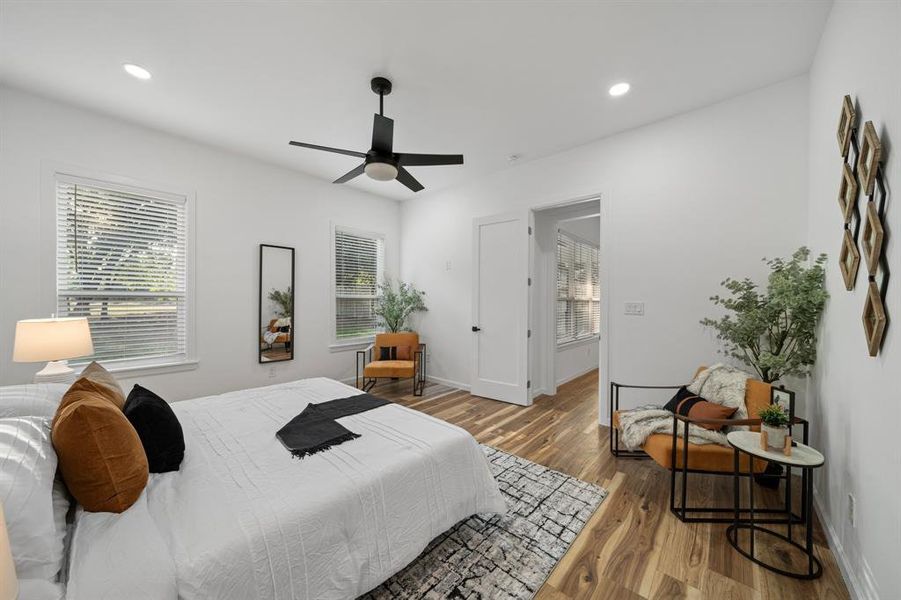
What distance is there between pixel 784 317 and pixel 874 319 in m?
1.14

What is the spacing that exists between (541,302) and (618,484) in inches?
96.1

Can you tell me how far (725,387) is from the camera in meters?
2.37

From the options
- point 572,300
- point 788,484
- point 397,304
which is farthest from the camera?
point 572,300

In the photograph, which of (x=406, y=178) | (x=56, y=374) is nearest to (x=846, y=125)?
(x=406, y=178)

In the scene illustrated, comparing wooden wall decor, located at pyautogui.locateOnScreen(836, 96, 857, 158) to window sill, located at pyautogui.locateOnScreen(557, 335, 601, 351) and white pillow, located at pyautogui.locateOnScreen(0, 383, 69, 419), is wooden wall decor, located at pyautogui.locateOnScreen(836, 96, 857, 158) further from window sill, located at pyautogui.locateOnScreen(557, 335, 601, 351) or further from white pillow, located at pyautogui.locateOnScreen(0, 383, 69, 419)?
white pillow, located at pyautogui.locateOnScreen(0, 383, 69, 419)

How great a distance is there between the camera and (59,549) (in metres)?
1.01

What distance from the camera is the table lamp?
2.33 meters

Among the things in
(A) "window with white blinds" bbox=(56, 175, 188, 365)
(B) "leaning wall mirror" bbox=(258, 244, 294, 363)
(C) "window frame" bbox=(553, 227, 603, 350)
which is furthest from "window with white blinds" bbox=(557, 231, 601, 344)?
(A) "window with white blinds" bbox=(56, 175, 188, 365)

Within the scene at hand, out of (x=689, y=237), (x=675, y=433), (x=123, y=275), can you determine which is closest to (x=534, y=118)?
(x=689, y=237)

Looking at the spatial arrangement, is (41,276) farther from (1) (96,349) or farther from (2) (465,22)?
(2) (465,22)

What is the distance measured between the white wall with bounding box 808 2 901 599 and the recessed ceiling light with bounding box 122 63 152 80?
416 centimetres

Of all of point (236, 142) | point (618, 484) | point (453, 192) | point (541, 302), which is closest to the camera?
point (618, 484)

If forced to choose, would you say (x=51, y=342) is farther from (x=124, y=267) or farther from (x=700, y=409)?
(x=700, y=409)

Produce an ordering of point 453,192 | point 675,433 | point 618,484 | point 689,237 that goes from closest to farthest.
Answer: point 675,433, point 618,484, point 689,237, point 453,192
